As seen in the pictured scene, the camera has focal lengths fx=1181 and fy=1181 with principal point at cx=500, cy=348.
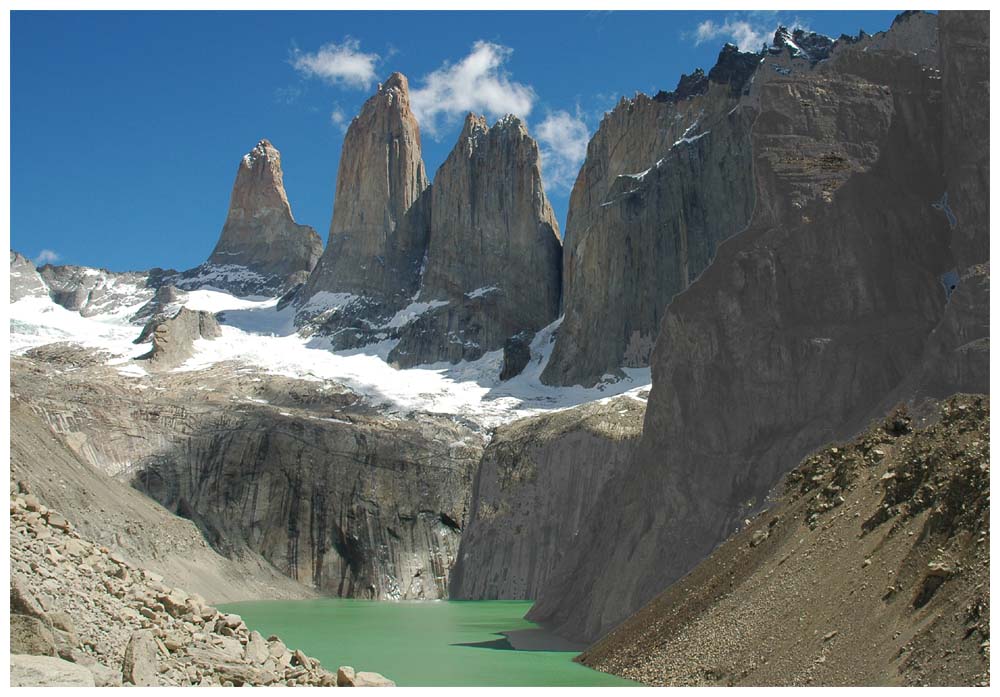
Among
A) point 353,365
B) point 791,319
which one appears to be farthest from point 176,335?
point 791,319

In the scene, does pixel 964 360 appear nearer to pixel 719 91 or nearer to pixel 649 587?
pixel 649 587

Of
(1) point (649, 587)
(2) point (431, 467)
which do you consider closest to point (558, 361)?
(2) point (431, 467)

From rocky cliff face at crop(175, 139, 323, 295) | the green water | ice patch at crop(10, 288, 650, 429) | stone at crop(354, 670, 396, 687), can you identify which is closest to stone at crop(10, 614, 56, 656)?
stone at crop(354, 670, 396, 687)

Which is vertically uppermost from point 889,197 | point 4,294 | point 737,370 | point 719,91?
point 719,91

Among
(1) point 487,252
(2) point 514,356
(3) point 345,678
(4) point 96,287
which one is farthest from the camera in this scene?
(4) point 96,287

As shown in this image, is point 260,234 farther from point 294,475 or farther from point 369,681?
point 369,681

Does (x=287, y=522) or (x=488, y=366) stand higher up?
(x=488, y=366)

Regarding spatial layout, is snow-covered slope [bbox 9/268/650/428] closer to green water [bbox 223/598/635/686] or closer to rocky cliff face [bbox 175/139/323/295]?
rocky cliff face [bbox 175/139/323/295]
